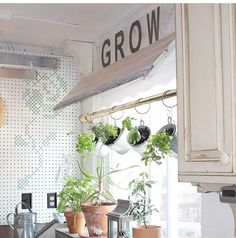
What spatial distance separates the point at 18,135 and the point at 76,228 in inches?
34.3

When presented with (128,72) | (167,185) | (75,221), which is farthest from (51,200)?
(128,72)

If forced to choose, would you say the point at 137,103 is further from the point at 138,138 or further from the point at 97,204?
the point at 97,204

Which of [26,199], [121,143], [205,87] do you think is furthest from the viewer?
[26,199]

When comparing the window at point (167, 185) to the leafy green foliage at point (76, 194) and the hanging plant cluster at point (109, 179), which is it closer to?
the hanging plant cluster at point (109, 179)

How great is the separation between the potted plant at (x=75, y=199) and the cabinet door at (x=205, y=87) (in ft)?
4.13

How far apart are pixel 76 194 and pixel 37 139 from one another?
73 centimetres

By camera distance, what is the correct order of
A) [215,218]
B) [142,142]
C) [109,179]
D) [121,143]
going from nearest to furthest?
1. [215,218]
2. [142,142]
3. [121,143]
4. [109,179]

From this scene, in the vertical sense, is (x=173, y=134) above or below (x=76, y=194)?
above

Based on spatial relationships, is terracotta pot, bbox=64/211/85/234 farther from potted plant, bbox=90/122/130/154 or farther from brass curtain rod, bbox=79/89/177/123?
brass curtain rod, bbox=79/89/177/123

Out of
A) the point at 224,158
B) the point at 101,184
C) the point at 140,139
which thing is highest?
the point at 140,139

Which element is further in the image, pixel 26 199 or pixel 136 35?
pixel 26 199

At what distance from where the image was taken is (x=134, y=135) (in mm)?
2217

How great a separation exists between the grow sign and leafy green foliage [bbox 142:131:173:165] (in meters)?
0.60

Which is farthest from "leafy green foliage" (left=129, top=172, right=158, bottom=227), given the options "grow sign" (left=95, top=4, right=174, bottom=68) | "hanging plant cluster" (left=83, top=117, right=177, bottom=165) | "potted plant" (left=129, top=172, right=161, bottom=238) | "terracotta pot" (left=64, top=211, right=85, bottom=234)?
"grow sign" (left=95, top=4, right=174, bottom=68)
